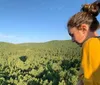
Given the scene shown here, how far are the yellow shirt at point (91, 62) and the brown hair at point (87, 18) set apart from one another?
0.55 feet

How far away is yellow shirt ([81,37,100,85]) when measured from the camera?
160cm

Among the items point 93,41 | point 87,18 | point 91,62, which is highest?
point 87,18

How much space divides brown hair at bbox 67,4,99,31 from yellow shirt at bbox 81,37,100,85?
0.17 meters

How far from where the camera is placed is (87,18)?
1.82 m

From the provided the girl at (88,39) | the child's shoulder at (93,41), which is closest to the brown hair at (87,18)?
the girl at (88,39)

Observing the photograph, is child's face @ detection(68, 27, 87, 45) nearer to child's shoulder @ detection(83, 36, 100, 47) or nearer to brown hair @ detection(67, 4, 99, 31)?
brown hair @ detection(67, 4, 99, 31)

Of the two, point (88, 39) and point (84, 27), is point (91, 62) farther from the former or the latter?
point (84, 27)

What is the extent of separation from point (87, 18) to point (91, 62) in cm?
33

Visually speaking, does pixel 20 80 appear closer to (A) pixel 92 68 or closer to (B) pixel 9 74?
(B) pixel 9 74

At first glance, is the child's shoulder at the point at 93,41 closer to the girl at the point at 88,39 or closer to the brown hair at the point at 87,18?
the girl at the point at 88,39

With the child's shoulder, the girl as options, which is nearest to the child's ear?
the girl

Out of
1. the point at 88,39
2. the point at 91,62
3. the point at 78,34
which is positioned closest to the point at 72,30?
the point at 78,34

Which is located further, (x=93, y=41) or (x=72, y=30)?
(x=72, y=30)

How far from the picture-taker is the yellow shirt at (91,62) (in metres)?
1.60
